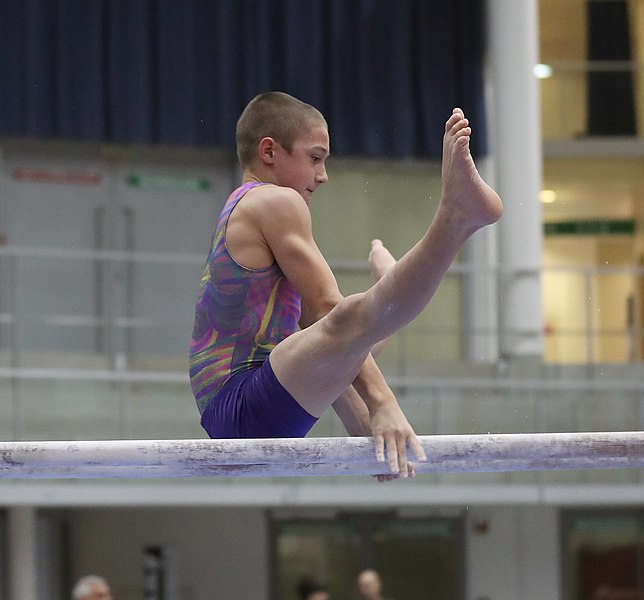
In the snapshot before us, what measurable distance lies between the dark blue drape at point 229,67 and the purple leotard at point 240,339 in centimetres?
897

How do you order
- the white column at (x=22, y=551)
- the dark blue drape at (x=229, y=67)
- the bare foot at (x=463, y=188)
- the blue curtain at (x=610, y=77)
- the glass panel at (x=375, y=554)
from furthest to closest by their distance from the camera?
the blue curtain at (x=610, y=77) < the glass panel at (x=375, y=554) < the dark blue drape at (x=229, y=67) < the white column at (x=22, y=551) < the bare foot at (x=463, y=188)

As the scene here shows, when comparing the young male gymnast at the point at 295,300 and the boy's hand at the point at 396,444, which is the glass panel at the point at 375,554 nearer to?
the young male gymnast at the point at 295,300

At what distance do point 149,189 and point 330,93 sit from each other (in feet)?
6.47

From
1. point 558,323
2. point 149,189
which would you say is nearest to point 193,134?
point 149,189

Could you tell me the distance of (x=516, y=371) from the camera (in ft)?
40.2

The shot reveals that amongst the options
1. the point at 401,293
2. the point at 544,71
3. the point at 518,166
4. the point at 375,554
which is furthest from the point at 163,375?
the point at 401,293

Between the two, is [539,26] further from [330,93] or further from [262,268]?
[262,268]

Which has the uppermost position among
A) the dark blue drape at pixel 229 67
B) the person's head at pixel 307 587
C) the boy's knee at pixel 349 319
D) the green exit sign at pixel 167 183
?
the dark blue drape at pixel 229 67

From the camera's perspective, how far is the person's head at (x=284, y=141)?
155 inches

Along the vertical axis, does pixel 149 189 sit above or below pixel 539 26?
below

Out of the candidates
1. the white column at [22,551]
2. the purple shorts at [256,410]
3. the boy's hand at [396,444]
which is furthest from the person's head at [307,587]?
the boy's hand at [396,444]

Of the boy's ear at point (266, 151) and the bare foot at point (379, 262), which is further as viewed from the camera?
the bare foot at point (379, 262)

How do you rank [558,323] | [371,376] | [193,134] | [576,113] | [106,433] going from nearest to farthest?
[371,376], [106,433], [193,134], [576,113], [558,323]

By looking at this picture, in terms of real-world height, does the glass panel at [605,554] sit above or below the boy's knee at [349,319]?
below
